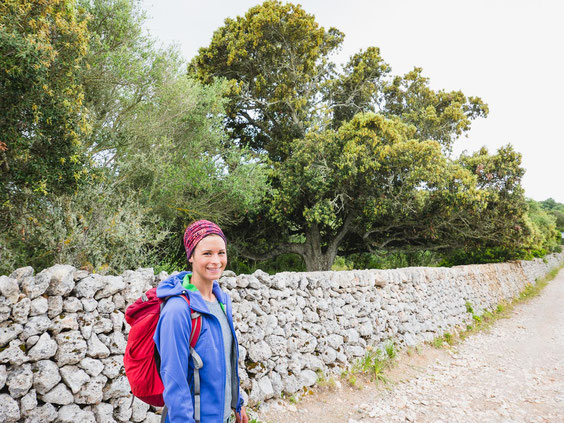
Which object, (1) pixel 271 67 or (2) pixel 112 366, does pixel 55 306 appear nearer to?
(2) pixel 112 366

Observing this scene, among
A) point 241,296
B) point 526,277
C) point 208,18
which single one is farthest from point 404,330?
point 526,277

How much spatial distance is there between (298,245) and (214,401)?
13809mm

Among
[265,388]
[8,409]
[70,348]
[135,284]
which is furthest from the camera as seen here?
[265,388]

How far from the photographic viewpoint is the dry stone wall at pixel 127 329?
3205 mm

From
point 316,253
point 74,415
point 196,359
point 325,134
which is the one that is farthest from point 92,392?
point 316,253

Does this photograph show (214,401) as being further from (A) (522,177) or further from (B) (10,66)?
(A) (522,177)

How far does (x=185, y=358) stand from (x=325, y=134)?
37.7 ft

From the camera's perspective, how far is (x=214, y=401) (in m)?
1.88

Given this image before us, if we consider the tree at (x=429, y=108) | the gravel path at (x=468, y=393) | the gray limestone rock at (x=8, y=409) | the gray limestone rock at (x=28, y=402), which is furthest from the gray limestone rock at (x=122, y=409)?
the tree at (x=429, y=108)

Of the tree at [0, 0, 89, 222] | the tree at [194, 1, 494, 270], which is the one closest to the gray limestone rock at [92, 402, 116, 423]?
the tree at [0, 0, 89, 222]

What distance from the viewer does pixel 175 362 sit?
172 centimetres

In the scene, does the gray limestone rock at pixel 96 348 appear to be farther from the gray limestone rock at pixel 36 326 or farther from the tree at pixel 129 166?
the tree at pixel 129 166

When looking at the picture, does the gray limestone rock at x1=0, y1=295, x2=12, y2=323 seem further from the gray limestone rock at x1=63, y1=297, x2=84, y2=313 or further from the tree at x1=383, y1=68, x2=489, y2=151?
the tree at x1=383, y1=68, x2=489, y2=151

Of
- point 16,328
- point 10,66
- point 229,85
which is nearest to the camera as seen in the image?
point 16,328
